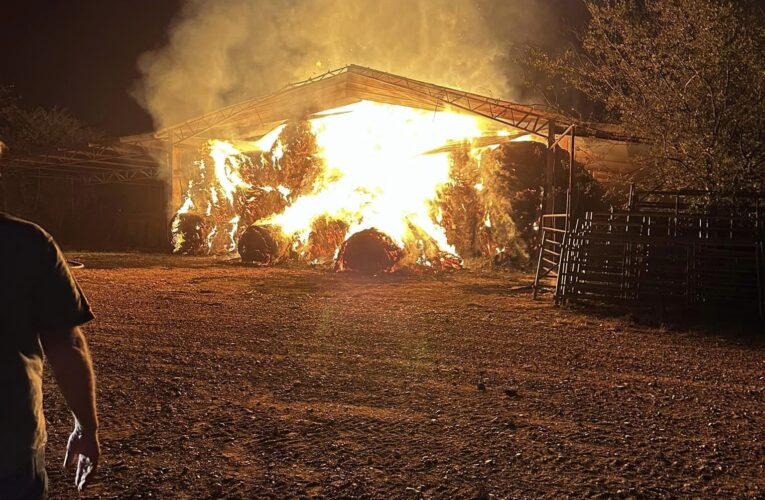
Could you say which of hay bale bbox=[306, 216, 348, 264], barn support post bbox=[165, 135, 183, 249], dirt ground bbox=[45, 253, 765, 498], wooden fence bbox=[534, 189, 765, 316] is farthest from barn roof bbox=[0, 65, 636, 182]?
dirt ground bbox=[45, 253, 765, 498]

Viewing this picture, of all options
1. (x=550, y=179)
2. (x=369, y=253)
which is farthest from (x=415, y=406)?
(x=550, y=179)

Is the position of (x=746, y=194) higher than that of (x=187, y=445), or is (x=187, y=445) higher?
(x=746, y=194)

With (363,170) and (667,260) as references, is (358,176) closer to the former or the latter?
(363,170)

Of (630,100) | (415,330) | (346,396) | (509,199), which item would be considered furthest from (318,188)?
(346,396)

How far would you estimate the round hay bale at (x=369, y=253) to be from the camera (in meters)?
16.0

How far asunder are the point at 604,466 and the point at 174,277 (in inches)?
485

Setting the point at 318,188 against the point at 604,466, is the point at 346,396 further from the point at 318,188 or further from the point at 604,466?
the point at 318,188

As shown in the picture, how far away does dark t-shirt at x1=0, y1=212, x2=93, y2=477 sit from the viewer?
1.83 metres

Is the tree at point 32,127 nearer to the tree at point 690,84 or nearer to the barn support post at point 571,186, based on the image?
the barn support post at point 571,186

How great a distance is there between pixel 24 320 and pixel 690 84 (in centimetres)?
1184

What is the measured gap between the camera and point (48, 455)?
3900 millimetres

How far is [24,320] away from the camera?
1.92 metres

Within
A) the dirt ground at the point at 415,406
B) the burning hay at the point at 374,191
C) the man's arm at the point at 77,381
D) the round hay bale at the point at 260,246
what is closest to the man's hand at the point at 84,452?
the man's arm at the point at 77,381

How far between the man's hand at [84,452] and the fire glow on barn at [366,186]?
46.8 feet
